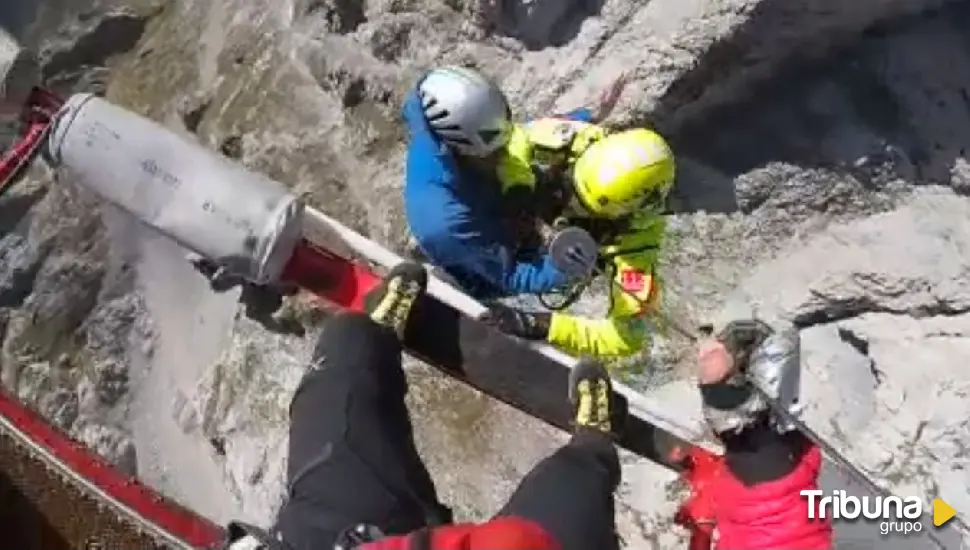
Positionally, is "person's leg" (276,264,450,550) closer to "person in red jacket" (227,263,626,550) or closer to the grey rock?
"person in red jacket" (227,263,626,550)

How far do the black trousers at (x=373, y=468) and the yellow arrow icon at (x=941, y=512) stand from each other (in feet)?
6.03

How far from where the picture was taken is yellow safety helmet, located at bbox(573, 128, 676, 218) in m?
4.21

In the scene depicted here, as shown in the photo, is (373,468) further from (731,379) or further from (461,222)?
(461,222)

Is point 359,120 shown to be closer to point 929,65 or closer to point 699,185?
point 699,185

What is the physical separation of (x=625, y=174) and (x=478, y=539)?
6.37ft

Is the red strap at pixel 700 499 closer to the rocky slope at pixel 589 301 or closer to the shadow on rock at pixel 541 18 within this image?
the rocky slope at pixel 589 301

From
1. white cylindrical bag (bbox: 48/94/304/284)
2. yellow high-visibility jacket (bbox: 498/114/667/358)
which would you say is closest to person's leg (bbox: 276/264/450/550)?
white cylindrical bag (bbox: 48/94/304/284)

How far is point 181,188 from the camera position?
4227 mm

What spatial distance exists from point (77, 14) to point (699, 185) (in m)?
4.50

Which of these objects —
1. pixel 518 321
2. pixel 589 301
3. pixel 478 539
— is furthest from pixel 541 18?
pixel 478 539

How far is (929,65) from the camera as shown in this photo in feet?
16.9

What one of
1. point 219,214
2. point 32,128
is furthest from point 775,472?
point 32,128

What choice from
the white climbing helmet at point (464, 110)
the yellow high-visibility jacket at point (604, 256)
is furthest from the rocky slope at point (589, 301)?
the white climbing helmet at point (464, 110)

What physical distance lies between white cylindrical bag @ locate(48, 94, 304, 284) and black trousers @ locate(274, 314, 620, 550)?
0.57 meters
